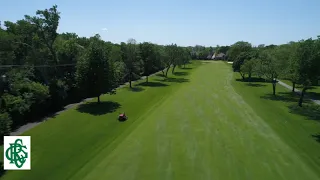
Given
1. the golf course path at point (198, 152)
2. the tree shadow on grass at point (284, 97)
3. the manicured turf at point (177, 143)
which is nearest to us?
the golf course path at point (198, 152)

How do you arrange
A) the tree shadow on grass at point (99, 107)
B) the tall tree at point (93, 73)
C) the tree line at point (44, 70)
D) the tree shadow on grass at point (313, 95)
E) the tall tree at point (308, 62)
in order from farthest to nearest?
1. the tree shadow on grass at point (313, 95)
2. the tall tree at point (93, 73)
3. the tree shadow on grass at point (99, 107)
4. the tall tree at point (308, 62)
5. the tree line at point (44, 70)

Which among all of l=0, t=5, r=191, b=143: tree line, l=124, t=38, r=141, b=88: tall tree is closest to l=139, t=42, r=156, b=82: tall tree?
l=124, t=38, r=141, b=88: tall tree

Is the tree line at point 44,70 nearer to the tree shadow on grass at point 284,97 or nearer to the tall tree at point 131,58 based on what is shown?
the tall tree at point 131,58

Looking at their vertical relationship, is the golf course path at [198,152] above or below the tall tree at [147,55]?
below

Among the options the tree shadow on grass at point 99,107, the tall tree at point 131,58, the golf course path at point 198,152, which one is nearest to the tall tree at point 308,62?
the golf course path at point 198,152

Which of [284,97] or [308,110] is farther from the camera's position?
[284,97]

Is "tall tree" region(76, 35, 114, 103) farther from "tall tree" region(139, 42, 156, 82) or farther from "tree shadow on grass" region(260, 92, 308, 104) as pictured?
"tall tree" region(139, 42, 156, 82)

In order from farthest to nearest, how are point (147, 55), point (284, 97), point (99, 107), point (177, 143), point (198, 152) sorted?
point (147, 55) < point (284, 97) < point (99, 107) < point (177, 143) < point (198, 152)

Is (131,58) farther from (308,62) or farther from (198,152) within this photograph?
(198,152)

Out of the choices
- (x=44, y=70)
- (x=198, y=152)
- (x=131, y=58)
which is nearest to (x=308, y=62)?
(x=198, y=152)
